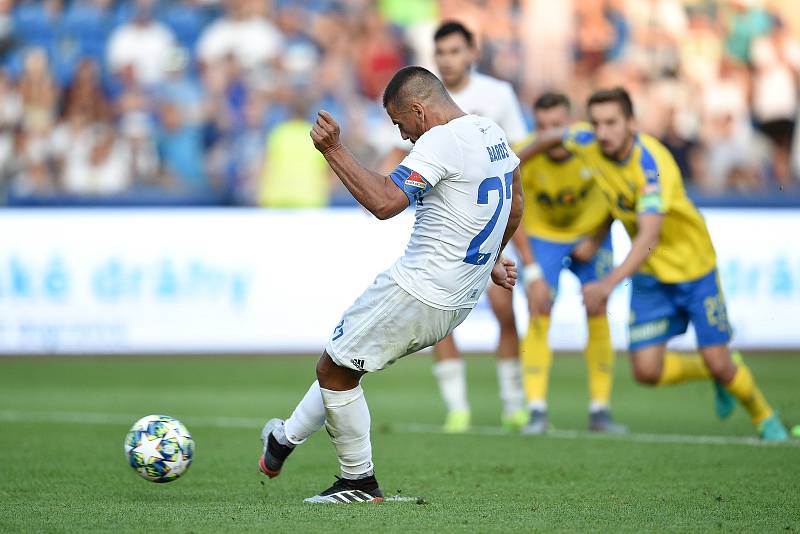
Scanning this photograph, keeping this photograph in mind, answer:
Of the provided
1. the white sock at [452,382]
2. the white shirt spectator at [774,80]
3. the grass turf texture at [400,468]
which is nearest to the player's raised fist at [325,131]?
the grass turf texture at [400,468]

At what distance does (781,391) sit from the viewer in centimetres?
1223

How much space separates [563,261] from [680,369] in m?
1.21

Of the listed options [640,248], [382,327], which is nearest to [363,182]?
[382,327]

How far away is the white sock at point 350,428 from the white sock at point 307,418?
12 centimetres

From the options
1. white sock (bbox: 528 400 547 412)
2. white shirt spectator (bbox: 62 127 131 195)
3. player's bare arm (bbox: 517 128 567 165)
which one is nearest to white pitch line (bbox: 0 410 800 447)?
white sock (bbox: 528 400 547 412)

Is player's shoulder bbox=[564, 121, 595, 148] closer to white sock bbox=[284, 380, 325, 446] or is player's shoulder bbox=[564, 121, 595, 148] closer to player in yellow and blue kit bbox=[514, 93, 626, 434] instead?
player in yellow and blue kit bbox=[514, 93, 626, 434]

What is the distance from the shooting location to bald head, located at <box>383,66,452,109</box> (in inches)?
233

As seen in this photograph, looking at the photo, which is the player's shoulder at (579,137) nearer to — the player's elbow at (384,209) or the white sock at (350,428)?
the white sock at (350,428)

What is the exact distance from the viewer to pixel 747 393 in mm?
8992

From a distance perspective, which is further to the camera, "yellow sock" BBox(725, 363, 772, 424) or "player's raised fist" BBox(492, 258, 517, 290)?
"yellow sock" BBox(725, 363, 772, 424)

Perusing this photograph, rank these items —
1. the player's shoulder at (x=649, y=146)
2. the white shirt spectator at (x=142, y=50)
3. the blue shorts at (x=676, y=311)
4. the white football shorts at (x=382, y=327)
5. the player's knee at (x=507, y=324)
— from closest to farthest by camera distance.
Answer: the white football shorts at (x=382, y=327)
the player's shoulder at (x=649, y=146)
the blue shorts at (x=676, y=311)
the player's knee at (x=507, y=324)
the white shirt spectator at (x=142, y=50)

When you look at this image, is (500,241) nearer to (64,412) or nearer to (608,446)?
(608,446)

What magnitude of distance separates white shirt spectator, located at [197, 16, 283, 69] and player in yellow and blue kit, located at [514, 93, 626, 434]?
9066 mm

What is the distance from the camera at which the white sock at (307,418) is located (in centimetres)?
638
